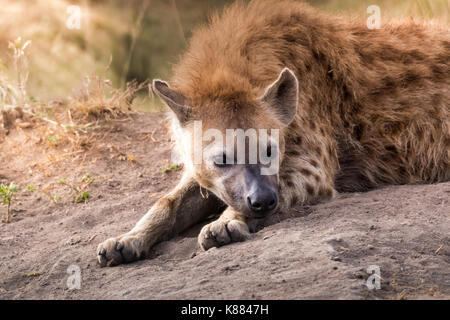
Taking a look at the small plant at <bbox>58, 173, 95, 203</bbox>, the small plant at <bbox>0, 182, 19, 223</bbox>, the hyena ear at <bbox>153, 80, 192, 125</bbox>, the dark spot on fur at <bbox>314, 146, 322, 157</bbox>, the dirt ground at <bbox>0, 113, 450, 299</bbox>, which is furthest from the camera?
the small plant at <bbox>58, 173, 95, 203</bbox>

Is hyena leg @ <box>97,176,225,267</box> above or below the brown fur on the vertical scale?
below

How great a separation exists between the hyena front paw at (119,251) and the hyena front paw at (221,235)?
32cm

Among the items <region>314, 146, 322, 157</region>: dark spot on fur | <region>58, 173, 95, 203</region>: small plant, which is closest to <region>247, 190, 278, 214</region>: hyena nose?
<region>314, 146, 322, 157</region>: dark spot on fur

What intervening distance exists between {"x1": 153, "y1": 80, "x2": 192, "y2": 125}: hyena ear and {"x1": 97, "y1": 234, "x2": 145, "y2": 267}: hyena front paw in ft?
2.17

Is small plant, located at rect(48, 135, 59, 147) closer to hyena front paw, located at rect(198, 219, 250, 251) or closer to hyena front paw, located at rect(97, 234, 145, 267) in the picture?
hyena front paw, located at rect(97, 234, 145, 267)

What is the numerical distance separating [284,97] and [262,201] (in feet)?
2.08

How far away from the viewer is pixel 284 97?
2.90 metres

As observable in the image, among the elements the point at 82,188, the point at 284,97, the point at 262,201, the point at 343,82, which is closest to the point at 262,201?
the point at 262,201

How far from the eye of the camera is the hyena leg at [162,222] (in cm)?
266

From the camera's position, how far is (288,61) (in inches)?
128

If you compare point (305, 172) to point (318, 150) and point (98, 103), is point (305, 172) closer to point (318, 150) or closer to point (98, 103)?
point (318, 150)

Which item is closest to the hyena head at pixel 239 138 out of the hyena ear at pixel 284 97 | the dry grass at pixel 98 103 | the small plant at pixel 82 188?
the hyena ear at pixel 284 97

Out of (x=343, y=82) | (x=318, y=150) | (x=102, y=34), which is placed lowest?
(x=318, y=150)

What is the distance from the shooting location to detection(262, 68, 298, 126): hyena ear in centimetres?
281
